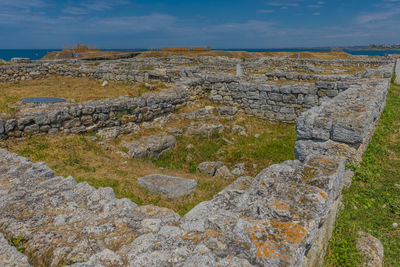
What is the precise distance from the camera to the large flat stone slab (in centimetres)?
583

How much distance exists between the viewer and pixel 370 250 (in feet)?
12.4

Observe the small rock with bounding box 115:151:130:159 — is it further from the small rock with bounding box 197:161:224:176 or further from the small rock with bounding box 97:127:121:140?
the small rock with bounding box 197:161:224:176

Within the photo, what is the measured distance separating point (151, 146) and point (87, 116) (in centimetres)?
257

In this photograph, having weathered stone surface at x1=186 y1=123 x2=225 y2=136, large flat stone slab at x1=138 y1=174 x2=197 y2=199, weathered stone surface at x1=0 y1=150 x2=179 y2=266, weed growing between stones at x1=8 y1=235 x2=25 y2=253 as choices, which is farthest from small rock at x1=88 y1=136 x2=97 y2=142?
weed growing between stones at x1=8 y1=235 x2=25 y2=253

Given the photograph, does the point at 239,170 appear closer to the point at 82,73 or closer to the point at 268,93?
the point at 268,93

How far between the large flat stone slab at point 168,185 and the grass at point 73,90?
7.21m

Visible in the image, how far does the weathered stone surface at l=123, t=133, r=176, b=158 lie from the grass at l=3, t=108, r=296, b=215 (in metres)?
0.28

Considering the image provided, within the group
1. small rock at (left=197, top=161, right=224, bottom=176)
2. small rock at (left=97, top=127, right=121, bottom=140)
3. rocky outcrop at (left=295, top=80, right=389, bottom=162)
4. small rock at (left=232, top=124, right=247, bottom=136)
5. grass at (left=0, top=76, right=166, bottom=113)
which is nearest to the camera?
rocky outcrop at (left=295, top=80, right=389, bottom=162)

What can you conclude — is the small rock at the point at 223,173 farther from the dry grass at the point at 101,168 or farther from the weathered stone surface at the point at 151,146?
the weathered stone surface at the point at 151,146

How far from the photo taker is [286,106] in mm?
12656

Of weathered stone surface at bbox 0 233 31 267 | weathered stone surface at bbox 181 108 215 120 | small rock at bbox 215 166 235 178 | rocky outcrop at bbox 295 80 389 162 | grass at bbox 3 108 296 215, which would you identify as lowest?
small rock at bbox 215 166 235 178

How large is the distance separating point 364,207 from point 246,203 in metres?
3.30

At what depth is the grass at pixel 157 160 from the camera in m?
6.00

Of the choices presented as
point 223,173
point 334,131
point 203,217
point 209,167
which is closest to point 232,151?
point 209,167
